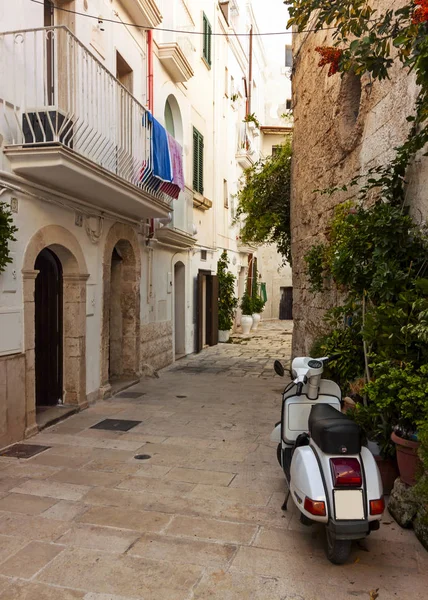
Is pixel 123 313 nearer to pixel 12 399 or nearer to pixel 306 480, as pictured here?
pixel 12 399

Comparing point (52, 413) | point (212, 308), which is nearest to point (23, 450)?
point (52, 413)

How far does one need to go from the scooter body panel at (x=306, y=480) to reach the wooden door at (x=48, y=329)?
484cm

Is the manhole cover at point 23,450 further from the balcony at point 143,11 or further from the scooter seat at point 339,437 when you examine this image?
the balcony at point 143,11

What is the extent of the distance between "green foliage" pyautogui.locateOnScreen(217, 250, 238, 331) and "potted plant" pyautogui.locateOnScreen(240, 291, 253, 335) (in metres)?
2.20

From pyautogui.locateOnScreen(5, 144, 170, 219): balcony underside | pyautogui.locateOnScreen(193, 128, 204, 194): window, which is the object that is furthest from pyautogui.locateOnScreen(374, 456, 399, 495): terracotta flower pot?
pyautogui.locateOnScreen(193, 128, 204, 194): window

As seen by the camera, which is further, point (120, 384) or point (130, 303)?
point (130, 303)

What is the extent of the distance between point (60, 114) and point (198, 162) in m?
8.28

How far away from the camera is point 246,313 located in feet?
67.8

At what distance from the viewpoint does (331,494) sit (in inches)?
119

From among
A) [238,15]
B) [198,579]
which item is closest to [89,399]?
[198,579]

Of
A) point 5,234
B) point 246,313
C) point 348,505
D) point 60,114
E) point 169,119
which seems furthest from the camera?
point 246,313

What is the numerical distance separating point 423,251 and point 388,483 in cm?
205

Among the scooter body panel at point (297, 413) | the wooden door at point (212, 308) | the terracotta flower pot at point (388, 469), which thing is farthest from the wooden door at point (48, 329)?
the wooden door at point (212, 308)

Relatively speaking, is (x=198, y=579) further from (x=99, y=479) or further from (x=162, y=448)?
(x=162, y=448)
